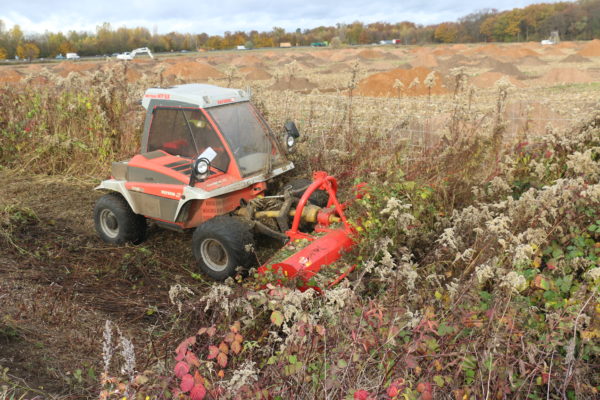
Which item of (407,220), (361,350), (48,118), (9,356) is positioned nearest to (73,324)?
(9,356)

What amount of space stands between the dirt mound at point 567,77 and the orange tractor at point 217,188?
21.3 metres

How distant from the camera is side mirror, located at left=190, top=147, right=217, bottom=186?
16.1ft

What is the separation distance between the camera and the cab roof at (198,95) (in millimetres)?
5289

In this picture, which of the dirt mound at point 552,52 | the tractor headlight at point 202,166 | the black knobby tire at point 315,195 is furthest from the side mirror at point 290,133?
the dirt mound at point 552,52

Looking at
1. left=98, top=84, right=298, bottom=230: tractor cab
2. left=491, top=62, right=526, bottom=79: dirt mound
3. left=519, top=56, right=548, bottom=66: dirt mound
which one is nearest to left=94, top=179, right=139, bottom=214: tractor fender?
left=98, top=84, right=298, bottom=230: tractor cab

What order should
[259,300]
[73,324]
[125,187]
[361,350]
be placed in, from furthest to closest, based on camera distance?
[125,187] < [73,324] < [259,300] < [361,350]

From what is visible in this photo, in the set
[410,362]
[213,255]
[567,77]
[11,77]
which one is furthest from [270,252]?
[11,77]

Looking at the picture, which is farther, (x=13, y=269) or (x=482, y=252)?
(x=13, y=269)

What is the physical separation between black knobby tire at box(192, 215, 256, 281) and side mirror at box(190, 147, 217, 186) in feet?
1.42

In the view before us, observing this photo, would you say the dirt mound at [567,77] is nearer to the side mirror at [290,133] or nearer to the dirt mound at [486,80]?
the dirt mound at [486,80]

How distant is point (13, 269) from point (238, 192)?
8.14ft

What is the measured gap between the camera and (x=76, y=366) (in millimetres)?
3561

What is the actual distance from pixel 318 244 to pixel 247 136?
155 cm

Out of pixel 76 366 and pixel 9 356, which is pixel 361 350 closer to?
pixel 76 366
